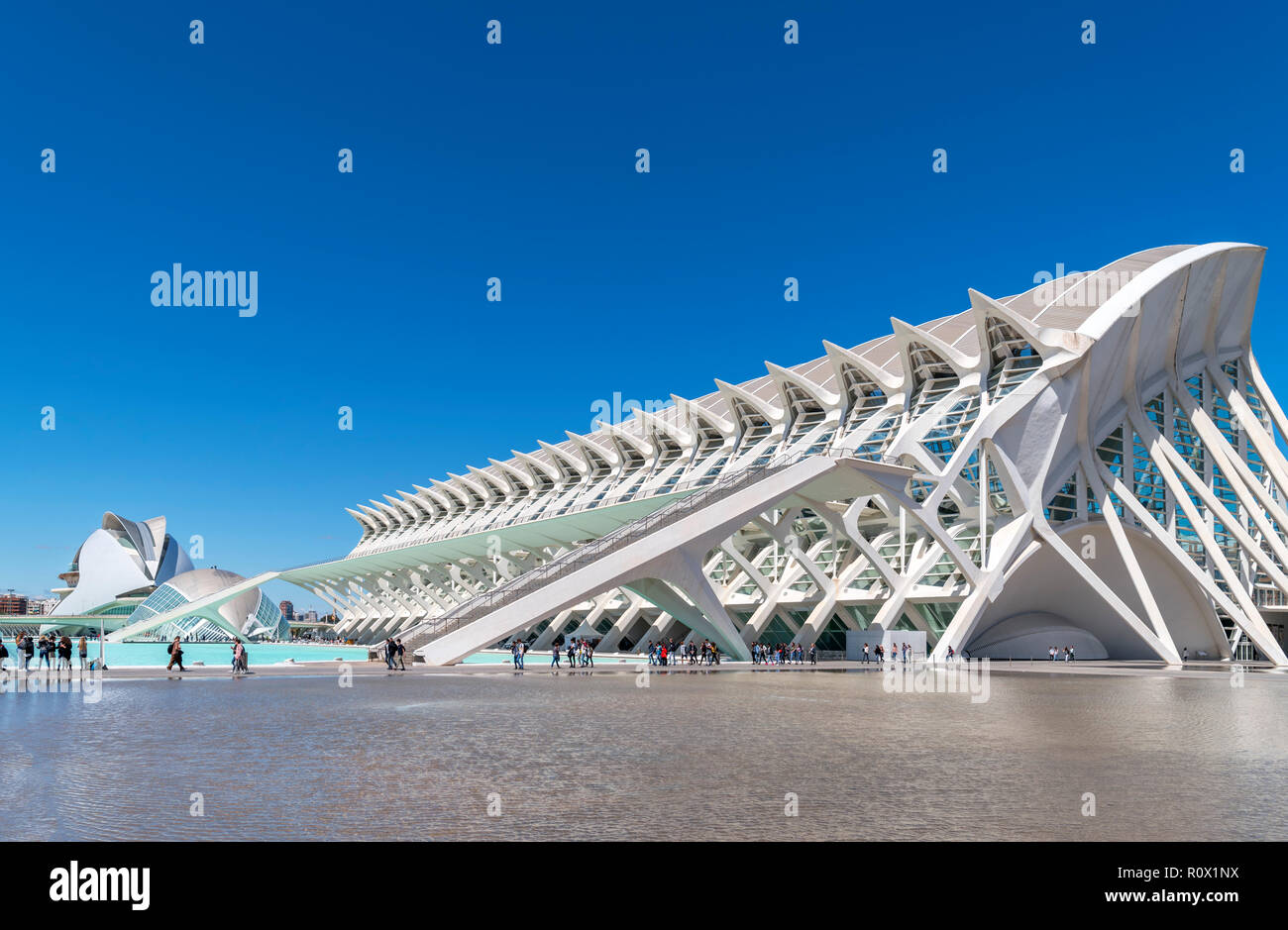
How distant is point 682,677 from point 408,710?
1321 centimetres

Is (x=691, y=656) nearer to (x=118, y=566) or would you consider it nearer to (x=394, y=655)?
(x=394, y=655)

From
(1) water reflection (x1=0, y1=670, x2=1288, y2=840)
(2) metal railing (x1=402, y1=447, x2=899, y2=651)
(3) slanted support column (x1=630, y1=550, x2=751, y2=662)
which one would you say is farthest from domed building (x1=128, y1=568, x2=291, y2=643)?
(1) water reflection (x1=0, y1=670, x2=1288, y2=840)

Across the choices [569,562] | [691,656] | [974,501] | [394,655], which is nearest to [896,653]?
[974,501]

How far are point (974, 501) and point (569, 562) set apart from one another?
17708mm

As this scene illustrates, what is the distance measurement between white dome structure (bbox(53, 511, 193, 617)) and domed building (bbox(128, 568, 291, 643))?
1743cm

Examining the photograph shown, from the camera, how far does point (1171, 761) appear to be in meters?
10.4

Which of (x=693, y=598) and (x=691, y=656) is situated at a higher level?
(x=693, y=598)

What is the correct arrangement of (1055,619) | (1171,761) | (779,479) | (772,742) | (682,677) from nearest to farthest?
(1171,761) < (772,742) < (682,677) < (779,479) < (1055,619)

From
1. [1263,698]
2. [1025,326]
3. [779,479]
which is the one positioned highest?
[1025,326]

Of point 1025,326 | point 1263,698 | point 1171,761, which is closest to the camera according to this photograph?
point 1171,761

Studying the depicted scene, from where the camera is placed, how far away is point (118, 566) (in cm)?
9944

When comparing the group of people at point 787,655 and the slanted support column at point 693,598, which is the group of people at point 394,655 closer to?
the slanted support column at point 693,598
